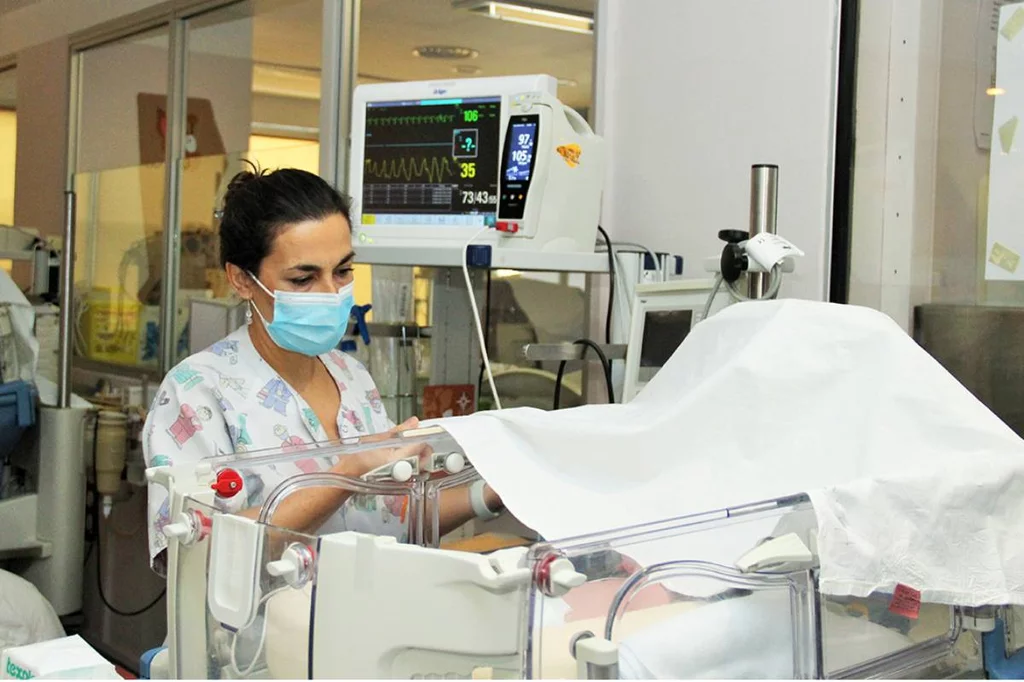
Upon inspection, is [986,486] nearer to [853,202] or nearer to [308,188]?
[853,202]

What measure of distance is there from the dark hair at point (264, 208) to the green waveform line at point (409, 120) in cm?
49

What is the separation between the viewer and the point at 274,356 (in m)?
1.83

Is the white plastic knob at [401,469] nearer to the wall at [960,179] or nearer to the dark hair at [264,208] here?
the dark hair at [264,208]

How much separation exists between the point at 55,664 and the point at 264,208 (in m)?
0.84

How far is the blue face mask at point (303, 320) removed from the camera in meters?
1.79

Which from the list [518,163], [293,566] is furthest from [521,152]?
[293,566]

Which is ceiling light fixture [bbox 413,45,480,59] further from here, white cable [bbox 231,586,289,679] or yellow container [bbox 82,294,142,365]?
white cable [bbox 231,586,289,679]

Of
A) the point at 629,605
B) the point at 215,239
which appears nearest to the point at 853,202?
the point at 629,605

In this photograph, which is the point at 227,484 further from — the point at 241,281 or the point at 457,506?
the point at 241,281

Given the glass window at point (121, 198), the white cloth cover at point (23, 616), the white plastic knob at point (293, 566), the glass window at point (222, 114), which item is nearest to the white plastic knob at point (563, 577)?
the white plastic knob at point (293, 566)

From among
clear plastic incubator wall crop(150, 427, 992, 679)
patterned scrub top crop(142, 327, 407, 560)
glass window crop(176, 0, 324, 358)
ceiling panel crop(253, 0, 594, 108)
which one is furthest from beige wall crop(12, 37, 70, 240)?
clear plastic incubator wall crop(150, 427, 992, 679)

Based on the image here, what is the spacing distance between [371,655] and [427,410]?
1.51 metres

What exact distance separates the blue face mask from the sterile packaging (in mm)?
661

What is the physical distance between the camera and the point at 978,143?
2.02m
